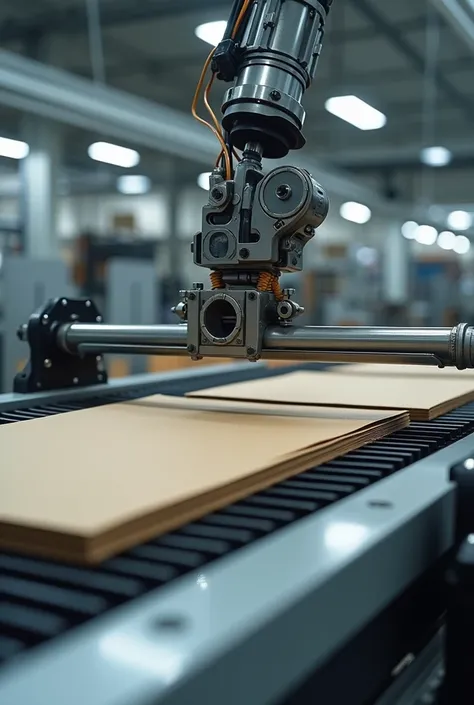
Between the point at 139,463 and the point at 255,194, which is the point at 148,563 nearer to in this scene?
the point at 139,463

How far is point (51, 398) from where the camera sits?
4.61 ft

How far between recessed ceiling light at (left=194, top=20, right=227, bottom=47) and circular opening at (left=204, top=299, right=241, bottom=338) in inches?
167

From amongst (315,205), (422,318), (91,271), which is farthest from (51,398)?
(422,318)

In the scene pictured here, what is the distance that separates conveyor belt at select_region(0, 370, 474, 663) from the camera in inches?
18.5

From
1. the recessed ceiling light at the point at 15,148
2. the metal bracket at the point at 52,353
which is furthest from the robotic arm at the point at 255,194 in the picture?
the recessed ceiling light at the point at 15,148

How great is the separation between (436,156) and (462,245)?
6.60m

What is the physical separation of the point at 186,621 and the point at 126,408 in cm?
84

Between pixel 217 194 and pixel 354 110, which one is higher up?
pixel 354 110

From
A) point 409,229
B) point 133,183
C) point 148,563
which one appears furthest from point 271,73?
point 133,183

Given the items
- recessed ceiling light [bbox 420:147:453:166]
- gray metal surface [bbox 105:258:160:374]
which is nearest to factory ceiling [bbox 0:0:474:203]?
recessed ceiling light [bbox 420:147:453:166]

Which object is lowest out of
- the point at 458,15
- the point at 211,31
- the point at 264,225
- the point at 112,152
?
the point at 264,225

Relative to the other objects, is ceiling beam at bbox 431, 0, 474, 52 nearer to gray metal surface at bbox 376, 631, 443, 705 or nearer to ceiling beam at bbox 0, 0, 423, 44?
gray metal surface at bbox 376, 631, 443, 705

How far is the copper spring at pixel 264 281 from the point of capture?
1237 millimetres

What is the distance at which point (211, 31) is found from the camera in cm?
535
